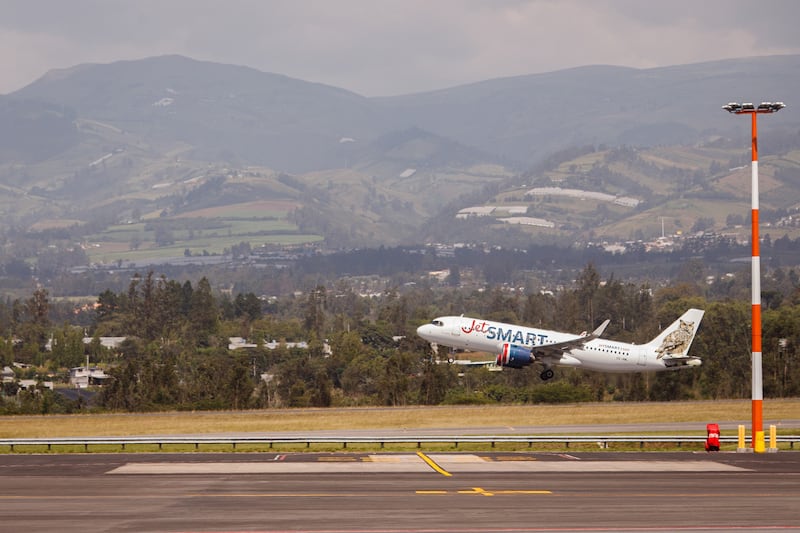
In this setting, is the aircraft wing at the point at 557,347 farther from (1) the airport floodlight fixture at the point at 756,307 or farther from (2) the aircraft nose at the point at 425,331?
(1) the airport floodlight fixture at the point at 756,307

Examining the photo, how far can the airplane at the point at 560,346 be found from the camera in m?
96.6

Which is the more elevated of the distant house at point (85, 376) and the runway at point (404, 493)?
the runway at point (404, 493)

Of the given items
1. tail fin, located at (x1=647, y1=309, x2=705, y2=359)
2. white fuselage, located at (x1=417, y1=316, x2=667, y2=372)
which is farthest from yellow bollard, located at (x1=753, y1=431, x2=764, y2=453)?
tail fin, located at (x1=647, y1=309, x2=705, y2=359)

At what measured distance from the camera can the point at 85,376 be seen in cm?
17175

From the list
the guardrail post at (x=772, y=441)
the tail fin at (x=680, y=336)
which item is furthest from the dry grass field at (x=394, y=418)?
the guardrail post at (x=772, y=441)

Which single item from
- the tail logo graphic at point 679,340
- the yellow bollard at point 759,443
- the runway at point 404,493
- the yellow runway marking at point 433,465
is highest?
the tail logo graphic at point 679,340

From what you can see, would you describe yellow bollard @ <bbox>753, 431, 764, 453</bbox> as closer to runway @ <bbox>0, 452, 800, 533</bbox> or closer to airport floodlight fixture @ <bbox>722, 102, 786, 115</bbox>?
runway @ <bbox>0, 452, 800, 533</bbox>

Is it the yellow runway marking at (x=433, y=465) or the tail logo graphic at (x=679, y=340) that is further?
the tail logo graphic at (x=679, y=340)

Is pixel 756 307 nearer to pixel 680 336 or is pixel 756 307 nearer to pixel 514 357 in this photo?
pixel 514 357

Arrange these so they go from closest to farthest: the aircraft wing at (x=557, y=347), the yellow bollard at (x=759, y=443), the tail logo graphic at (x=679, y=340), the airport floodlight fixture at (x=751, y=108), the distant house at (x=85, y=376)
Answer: the airport floodlight fixture at (x=751, y=108), the yellow bollard at (x=759, y=443), the aircraft wing at (x=557, y=347), the tail logo graphic at (x=679, y=340), the distant house at (x=85, y=376)

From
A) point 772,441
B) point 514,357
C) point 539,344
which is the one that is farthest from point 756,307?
point 539,344

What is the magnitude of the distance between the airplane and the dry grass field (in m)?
4.00

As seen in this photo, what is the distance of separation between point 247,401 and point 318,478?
6672 cm

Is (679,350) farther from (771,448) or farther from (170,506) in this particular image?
(170,506)
